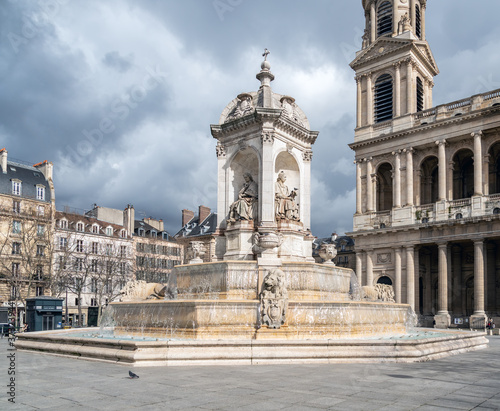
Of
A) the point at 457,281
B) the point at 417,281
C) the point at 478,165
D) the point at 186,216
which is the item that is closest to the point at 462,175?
the point at 478,165

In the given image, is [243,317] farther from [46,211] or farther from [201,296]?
[46,211]

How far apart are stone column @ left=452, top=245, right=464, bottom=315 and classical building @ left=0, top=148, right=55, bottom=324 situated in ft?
137

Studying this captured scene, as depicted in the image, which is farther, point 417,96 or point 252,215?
point 417,96

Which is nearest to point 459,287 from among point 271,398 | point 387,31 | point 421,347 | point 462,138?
point 462,138

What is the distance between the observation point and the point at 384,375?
1034 centimetres

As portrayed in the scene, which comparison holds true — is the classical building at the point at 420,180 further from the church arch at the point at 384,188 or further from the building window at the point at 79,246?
the building window at the point at 79,246

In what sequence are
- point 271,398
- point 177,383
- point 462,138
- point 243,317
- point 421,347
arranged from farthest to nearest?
point 462,138 < point 243,317 < point 421,347 < point 177,383 < point 271,398

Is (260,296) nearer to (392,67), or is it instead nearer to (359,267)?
(359,267)

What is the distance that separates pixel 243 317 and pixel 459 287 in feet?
145

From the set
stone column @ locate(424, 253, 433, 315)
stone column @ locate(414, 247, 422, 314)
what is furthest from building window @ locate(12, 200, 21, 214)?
stone column @ locate(424, 253, 433, 315)

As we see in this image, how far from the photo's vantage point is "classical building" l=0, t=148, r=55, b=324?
53344 mm

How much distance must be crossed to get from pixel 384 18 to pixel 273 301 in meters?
55.6

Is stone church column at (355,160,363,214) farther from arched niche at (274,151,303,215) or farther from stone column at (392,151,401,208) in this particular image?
arched niche at (274,151,303,215)

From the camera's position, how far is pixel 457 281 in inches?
2072
